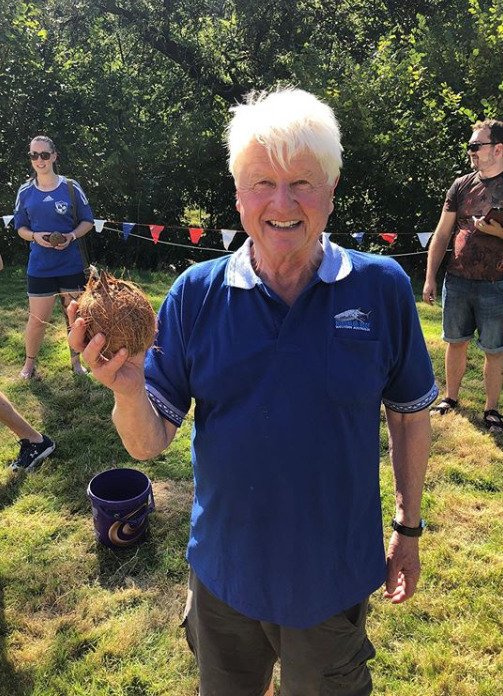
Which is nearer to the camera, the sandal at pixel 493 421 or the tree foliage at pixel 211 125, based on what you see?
the sandal at pixel 493 421

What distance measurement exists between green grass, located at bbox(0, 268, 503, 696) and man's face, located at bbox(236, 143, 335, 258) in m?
1.96

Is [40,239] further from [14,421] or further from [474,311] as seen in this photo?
[474,311]

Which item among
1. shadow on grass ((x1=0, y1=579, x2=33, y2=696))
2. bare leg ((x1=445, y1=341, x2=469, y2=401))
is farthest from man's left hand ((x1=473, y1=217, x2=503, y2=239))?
shadow on grass ((x1=0, y1=579, x2=33, y2=696))

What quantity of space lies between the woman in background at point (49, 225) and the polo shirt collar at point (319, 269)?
3.37 metres

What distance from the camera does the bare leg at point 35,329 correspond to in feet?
15.8

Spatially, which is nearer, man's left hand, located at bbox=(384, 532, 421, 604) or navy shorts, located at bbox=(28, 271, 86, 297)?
man's left hand, located at bbox=(384, 532, 421, 604)

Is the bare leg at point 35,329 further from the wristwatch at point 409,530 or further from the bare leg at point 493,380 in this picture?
the wristwatch at point 409,530

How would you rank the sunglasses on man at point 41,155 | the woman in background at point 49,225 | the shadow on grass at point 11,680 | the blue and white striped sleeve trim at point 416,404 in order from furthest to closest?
the woman in background at point 49,225
the sunglasses on man at point 41,155
the shadow on grass at point 11,680
the blue and white striped sleeve trim at point 416,404

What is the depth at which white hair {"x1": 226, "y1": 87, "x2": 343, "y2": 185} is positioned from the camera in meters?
1.34

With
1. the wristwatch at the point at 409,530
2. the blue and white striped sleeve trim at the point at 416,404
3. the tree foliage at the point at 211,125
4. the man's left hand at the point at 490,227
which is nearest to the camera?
the blue and white striped sleeve trim at the point at 416,404

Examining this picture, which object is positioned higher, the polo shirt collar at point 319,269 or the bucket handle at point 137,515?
the polo shirt collar at point 319,269

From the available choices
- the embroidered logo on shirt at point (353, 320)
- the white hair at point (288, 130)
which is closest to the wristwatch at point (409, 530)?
the embroidered logo on shirt at point (353, 320)

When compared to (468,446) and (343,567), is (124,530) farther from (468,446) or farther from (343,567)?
(468,446)

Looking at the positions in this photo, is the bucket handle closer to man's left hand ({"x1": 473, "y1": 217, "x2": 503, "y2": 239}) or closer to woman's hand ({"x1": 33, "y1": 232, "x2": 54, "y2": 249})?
woman's hand ({"x1": 33, "y1": 232, "x2": 54, "y2": 249})
